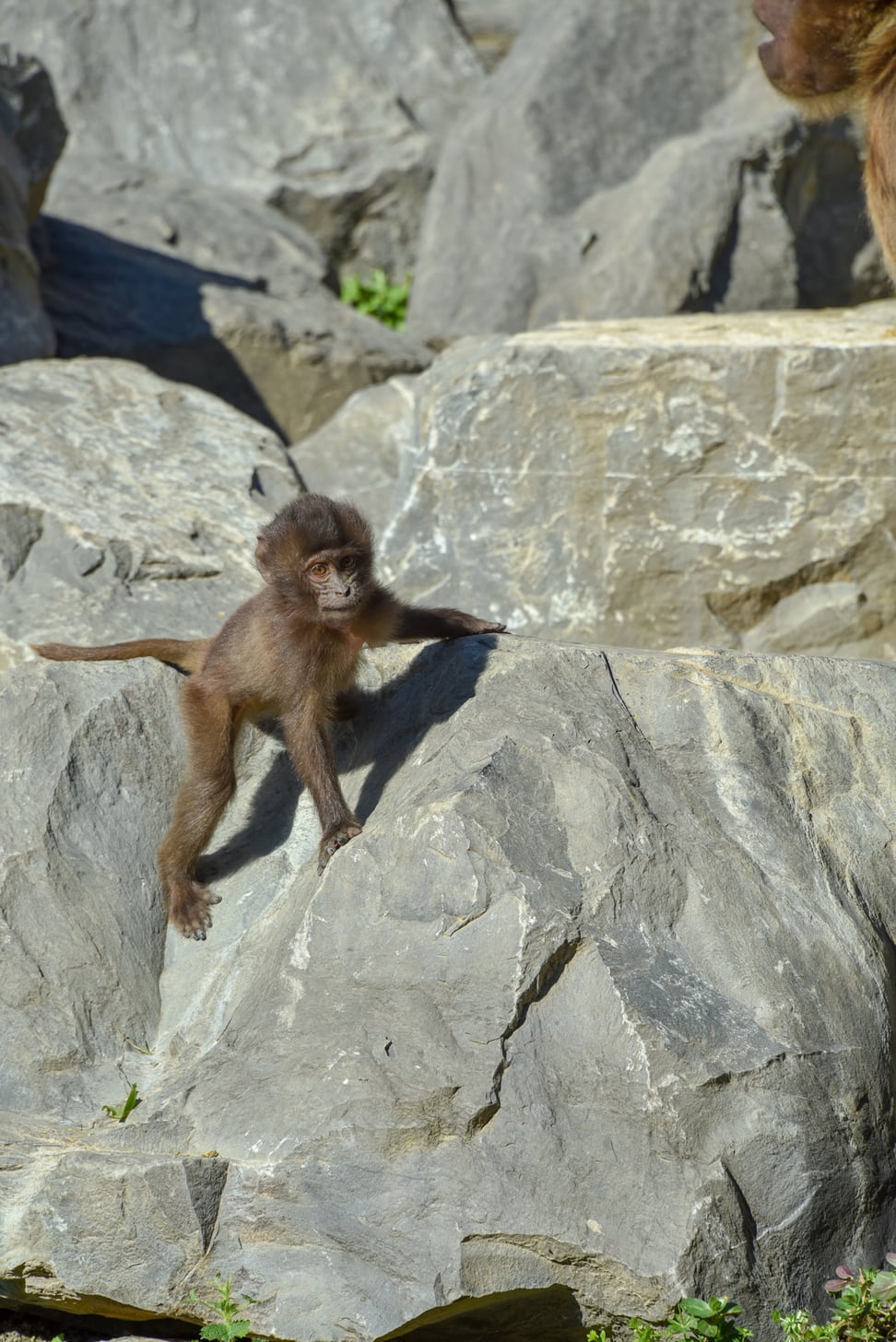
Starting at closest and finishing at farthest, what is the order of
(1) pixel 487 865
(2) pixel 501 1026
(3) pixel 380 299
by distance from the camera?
1. (2) pixel 501 1026
2. (1) pixel 487 865
3. (3) pixel 380 299

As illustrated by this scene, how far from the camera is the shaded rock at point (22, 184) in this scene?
8523mm

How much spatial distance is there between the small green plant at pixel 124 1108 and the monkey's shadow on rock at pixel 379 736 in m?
0.95

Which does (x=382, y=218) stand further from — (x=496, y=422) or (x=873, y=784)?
(x=873, y=784)

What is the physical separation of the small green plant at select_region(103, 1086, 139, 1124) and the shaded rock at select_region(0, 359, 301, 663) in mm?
2350

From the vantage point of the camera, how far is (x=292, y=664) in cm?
499

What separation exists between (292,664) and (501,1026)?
1.56 meters

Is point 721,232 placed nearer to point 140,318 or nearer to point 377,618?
point 140,318

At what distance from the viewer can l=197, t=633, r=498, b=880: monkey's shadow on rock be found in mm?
4969

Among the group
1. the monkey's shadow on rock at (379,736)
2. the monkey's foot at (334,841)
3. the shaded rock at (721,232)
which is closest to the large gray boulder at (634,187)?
the shaded rock at (721,232)

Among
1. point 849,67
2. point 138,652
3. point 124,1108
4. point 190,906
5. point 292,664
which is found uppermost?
point 849,67

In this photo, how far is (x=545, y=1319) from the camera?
4.03 meters

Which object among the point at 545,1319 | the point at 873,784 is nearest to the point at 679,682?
the point at 873,784

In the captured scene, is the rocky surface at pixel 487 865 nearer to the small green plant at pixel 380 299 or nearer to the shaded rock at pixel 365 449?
the shaded rock at pixel 365 449

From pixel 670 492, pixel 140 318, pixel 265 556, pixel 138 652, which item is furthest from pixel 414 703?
pixel 140 318
